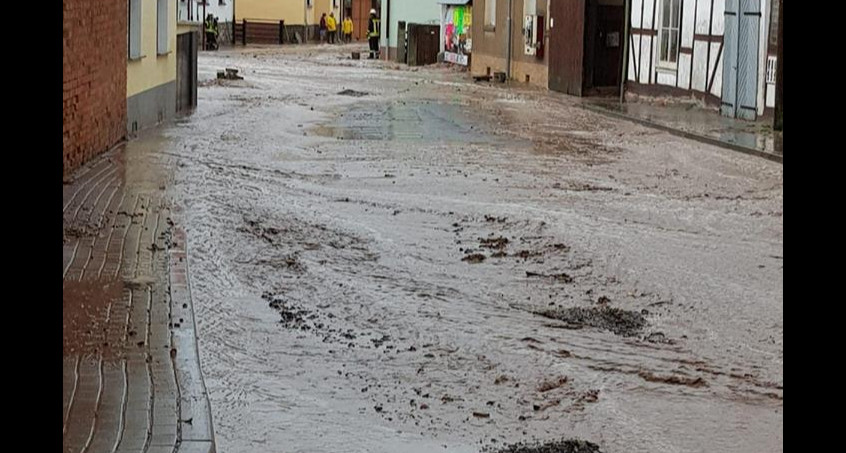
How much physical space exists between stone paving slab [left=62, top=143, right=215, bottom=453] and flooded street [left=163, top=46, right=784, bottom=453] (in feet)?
0.73

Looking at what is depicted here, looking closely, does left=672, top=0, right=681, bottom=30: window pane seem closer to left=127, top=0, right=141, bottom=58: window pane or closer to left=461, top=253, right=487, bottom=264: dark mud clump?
left=127, top=0, right=141, bottom=58: window pane

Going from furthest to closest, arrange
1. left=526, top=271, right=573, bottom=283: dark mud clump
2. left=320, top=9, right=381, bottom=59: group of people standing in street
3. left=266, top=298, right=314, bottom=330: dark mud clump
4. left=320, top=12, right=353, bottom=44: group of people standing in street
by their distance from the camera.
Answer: left=320, top=12, right=353, bottom=44: group of people standing in street, left=320, top=9, right=381, bottom=59: group of people standing in street, left=526, top=271, right=573, bottom=283: dark mud clump, left=266, top=298, right=314, bottom=330: dark mud clump

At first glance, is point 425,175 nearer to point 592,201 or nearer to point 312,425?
point 592,201

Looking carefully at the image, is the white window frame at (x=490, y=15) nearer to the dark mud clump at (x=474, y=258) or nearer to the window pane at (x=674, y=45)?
the window pane at (x=674, y=45)

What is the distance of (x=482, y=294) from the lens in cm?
1022

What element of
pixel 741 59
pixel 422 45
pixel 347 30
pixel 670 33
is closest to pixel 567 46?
pixel 670 33

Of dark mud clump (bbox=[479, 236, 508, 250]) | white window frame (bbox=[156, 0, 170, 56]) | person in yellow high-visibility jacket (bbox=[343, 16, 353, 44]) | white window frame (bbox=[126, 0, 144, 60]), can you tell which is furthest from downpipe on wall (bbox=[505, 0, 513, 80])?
person in yellow high-visibility jacket (bbox=[343, 16, 353, 44])

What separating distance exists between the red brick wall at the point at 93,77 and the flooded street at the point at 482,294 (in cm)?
103

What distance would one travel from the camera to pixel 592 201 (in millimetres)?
15031

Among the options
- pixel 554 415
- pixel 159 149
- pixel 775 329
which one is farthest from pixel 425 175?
pixel 554 415

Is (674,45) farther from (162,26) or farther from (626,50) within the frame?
(162,26)

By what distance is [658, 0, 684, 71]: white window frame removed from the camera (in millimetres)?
30812

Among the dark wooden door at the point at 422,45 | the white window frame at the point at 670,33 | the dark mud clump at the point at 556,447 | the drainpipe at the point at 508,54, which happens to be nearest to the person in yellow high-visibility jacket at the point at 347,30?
the dark wooden door at the point at 422,45

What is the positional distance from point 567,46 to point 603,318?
27441mm
